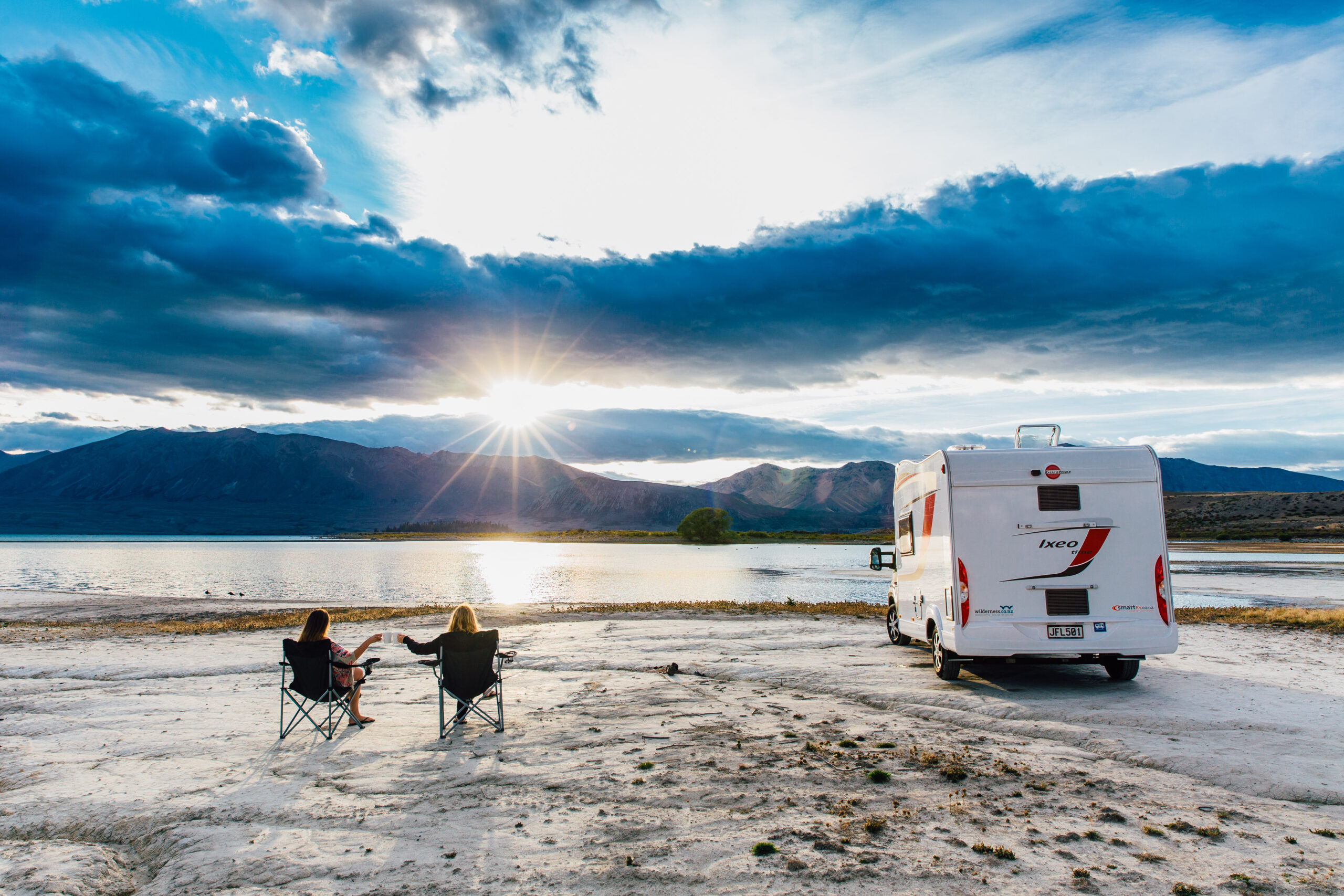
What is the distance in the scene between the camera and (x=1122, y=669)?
1212cm

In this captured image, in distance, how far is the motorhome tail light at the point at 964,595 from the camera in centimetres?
1122

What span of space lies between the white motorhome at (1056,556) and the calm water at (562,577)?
79.2 ft

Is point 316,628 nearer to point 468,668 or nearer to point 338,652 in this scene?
point 338,652

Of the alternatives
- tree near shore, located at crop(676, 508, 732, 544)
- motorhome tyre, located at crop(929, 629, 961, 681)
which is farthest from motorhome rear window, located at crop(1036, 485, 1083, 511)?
tree near shore, located at crop(676, 508, 732, 544)

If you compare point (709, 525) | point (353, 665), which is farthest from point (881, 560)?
point (709, 525)

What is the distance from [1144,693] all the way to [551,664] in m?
10.2

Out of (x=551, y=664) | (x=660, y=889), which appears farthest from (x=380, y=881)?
(x=551, y=664)

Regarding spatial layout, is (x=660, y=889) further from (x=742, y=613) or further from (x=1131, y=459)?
(x=742, y=613)

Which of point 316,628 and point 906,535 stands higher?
point 906,535

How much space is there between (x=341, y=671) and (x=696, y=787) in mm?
5272

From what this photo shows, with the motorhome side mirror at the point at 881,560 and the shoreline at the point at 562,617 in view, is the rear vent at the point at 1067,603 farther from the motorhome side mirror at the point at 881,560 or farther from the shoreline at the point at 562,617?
the shoreline at the point at 562,617

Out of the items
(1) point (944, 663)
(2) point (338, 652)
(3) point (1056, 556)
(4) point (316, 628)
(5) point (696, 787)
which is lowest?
(5) point (696, 787)

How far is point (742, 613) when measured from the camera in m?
23.9

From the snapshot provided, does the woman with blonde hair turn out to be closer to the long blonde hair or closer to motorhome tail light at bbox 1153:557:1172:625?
the long blonde hair
